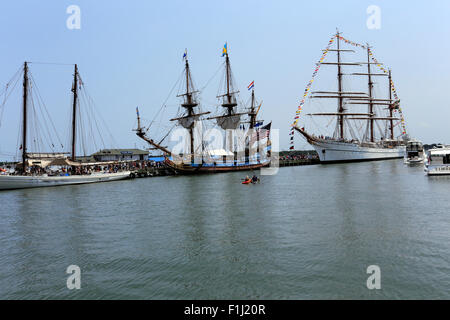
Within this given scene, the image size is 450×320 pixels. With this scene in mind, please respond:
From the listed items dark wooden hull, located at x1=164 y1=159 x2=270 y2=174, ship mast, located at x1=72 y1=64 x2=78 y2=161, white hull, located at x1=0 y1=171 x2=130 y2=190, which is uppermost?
ship mast, located at x1=72 y1=64 x2=78 y2=161

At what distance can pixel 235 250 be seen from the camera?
1806 centimetres

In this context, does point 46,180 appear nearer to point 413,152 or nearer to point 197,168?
point 197,168

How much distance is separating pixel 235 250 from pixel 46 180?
54867 millimetres

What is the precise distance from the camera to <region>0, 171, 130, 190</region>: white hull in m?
56.6

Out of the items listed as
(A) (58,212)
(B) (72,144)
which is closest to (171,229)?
(A) (58,212)

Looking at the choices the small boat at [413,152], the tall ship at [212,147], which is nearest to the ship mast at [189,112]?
the tall ship at [212,147]

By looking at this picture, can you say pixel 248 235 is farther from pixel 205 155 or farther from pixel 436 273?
pixel 205 155

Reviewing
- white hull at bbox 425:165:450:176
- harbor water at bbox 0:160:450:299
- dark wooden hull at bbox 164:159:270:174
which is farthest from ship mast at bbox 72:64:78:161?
white hull at bbox 425:165:450:176

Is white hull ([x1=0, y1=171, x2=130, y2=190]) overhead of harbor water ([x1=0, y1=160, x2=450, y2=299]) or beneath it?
overhead

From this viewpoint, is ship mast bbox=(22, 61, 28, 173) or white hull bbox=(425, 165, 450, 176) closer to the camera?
white hull bbox=(425, 165, 450, 176)

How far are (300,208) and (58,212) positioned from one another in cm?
2330

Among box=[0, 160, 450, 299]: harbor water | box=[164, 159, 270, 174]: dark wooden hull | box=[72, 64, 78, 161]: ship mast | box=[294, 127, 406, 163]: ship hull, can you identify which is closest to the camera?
box=[0, 160, 450, 299]: harbor water

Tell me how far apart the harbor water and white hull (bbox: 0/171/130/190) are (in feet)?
100

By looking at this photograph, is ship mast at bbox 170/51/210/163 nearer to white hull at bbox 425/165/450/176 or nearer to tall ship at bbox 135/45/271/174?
tall ship at bbox 135/45/271/174
